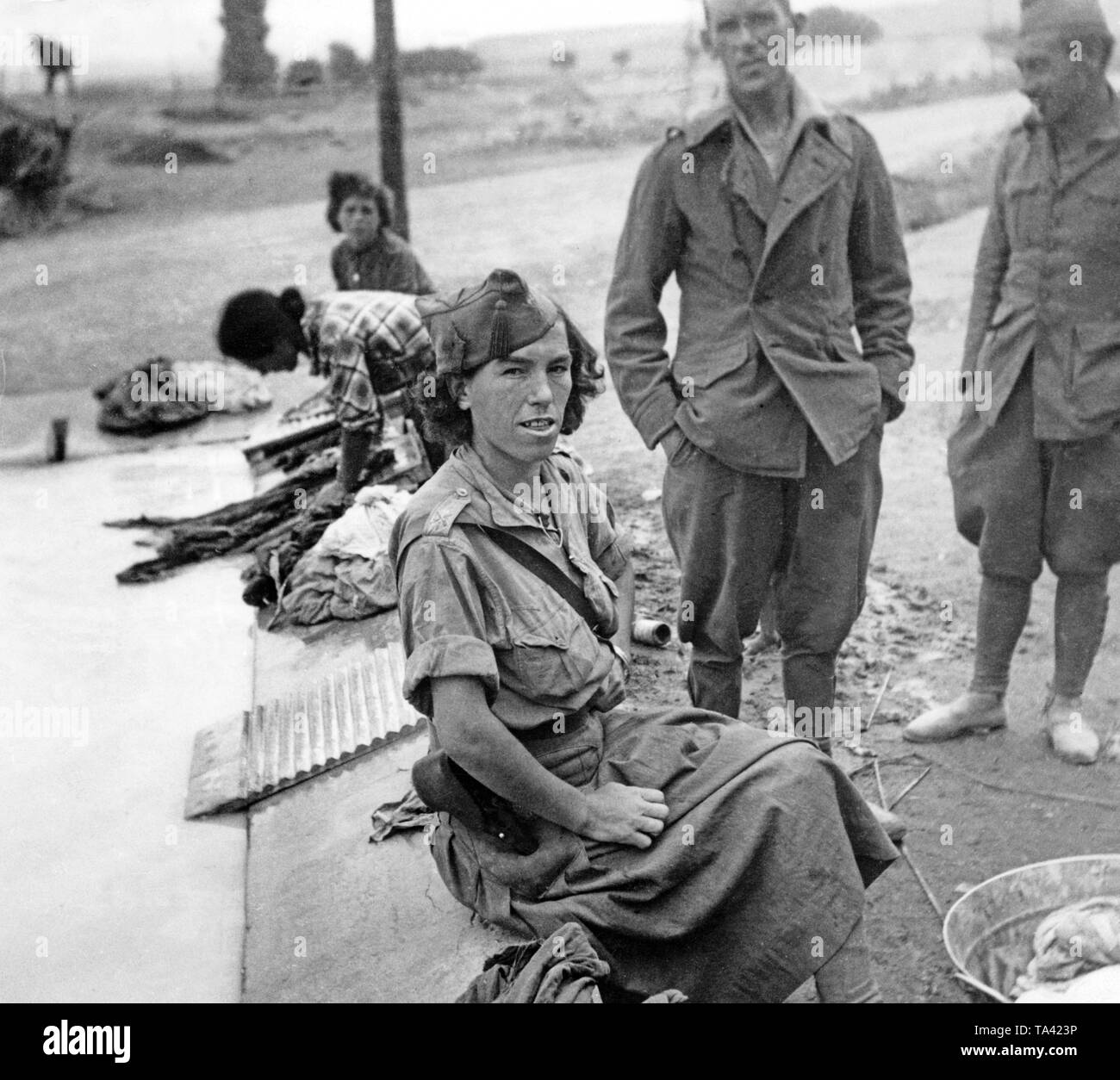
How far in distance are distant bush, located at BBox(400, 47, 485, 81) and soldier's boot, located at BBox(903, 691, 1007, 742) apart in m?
6.89

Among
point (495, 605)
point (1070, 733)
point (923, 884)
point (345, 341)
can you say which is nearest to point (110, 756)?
point (345, 341)

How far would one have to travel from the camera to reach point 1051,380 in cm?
389

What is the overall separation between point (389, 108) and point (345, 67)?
1.70 m

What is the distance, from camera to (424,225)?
10711 millimetres

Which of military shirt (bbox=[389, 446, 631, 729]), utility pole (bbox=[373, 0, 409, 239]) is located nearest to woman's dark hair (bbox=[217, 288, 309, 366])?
military shirt (bbox=[389, 446, 631, 729])

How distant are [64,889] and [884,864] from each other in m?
2.25

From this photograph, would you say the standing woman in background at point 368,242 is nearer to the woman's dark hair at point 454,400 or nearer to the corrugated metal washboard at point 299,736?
the corrugated metal washboard at point 299,736

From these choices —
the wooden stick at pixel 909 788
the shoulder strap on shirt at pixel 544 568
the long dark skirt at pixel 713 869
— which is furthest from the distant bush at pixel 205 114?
the long dark skirt at pixel 713 869

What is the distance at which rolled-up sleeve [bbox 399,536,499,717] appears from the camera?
2457 mm

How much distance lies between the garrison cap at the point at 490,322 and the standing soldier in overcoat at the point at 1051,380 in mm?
1892

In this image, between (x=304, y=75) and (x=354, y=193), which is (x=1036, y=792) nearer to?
(x=354, y=193)

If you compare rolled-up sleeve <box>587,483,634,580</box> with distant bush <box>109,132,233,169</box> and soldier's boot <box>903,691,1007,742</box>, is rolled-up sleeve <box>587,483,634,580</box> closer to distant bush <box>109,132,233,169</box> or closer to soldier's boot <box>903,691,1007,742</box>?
soldier's boot <box>903,691,1007,742</box>
